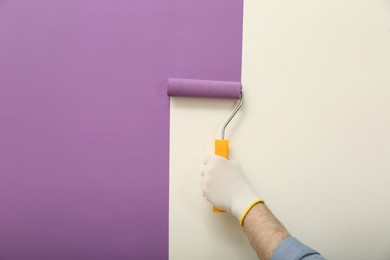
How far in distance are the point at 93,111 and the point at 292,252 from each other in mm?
419

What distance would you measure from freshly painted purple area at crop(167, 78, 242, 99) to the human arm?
124mm

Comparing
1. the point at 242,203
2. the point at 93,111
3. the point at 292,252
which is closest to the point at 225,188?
the point at 242,203

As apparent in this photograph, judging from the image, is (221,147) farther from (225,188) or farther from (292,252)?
(292,252)

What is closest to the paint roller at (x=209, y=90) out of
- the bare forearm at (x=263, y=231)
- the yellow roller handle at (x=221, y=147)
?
the yellow roller handle at (x=221, y=147)

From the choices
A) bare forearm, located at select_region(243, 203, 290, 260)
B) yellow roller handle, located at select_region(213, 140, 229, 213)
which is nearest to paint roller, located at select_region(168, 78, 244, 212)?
yellow roller handle, located at select_region(213, 140, 229, 213)

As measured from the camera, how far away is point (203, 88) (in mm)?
429

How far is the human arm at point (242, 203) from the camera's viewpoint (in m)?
0.37

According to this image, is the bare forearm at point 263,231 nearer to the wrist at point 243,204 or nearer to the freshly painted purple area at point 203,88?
the wrist at point 243,204

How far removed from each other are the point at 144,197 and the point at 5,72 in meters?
0.35

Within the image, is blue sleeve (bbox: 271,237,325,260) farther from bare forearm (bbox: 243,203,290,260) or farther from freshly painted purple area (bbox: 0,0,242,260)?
freshly painted purple area (bbox: 0,0,242,260)

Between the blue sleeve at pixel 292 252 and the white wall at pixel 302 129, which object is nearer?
the blue sleeve at pixel 292 252

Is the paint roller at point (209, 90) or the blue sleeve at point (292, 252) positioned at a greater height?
the paint roller at point (209, 90)

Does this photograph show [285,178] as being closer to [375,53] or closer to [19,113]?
[375,53]

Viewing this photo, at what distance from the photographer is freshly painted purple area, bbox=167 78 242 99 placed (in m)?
0.43
